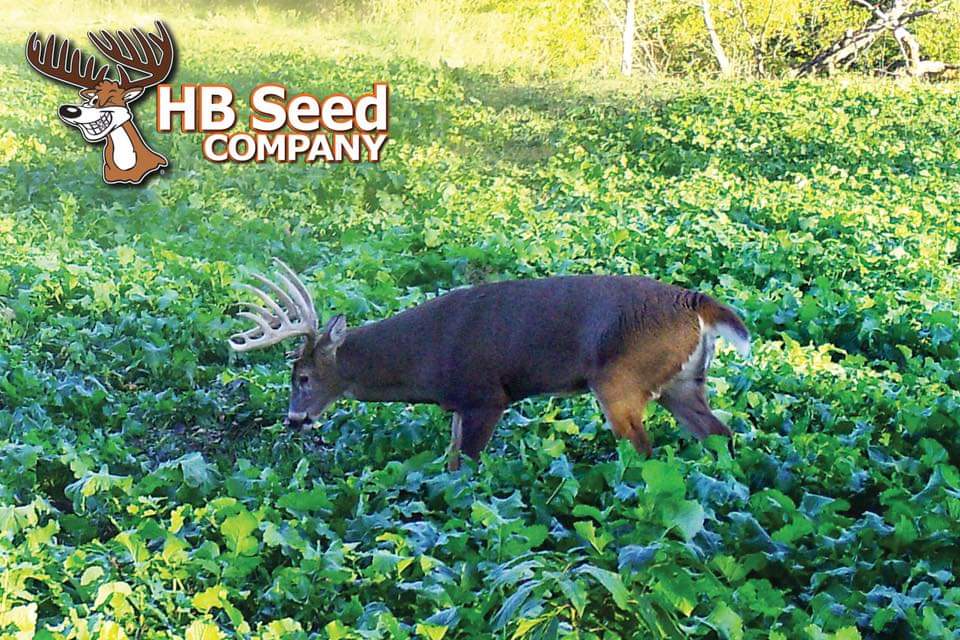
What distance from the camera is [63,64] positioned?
54.3 ft

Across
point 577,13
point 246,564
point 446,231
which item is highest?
point 246,564

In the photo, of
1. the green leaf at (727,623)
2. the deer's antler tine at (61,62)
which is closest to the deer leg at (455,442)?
the green leaf at (727,623)

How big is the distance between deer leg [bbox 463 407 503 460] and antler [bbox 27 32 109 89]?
8593mm

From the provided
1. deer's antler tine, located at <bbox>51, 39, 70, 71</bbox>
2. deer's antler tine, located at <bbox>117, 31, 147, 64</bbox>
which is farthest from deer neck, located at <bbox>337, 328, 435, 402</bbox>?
deer's antler tine, located at <bbox>51, 39, 70, 71</bbox>

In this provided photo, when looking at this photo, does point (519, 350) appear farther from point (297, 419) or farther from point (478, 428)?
point (297, 419)

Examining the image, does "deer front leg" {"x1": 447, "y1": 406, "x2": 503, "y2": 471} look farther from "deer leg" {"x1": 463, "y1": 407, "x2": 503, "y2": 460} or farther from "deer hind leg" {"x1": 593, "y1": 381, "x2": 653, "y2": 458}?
"deer hind leg" {"x1": 593, "y1": 381, "x2": 653, "y2": 458}

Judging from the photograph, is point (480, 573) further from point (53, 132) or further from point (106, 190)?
point (53, 132)

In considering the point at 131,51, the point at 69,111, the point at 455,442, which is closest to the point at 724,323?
the point at 455,442

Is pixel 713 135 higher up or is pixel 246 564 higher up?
pixel 246 564

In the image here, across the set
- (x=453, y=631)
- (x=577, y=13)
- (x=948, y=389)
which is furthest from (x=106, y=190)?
(x=577, y=13)

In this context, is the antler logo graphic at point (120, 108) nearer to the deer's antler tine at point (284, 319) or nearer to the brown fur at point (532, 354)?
the deer's antler tine at point (284, 319)

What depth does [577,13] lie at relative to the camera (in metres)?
27.7

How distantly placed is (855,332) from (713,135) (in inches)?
270

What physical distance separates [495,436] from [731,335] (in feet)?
4.05
